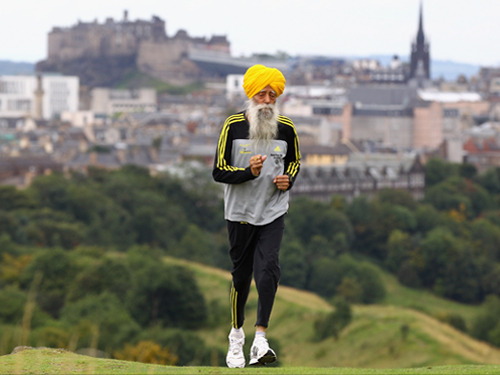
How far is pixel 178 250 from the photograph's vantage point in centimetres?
5481

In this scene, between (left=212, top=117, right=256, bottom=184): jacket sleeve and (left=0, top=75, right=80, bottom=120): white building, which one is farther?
(left=0, top=75, right=80, bottom=120): white building

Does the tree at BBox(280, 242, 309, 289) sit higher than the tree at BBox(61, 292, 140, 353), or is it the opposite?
the tree at BBox(61, 292, 140, 353)

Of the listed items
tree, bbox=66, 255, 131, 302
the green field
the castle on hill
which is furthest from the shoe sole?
the castle on hill

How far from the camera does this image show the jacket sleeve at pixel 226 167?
737 centimetres

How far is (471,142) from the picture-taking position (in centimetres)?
10606

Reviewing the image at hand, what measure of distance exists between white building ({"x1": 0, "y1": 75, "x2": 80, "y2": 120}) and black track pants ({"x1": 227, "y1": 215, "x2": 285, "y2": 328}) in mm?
134782

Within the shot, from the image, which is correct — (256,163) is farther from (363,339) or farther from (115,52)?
(115,52)

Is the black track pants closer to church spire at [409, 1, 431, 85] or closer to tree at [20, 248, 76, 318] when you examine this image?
tree at [20, 248, 76, 318]

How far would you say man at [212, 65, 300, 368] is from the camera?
743 cm

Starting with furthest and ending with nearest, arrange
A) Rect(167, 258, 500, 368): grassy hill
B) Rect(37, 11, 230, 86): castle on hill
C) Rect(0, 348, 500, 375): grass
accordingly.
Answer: Rect(37, 11, 230, 86): castle on hill → Rect(167, 258, 500, 368): grassy hill → Rect(0, 348, 500, 375): grass

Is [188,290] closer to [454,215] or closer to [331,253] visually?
[331,253]

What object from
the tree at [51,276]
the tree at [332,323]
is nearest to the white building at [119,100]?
the tree at [51,276]

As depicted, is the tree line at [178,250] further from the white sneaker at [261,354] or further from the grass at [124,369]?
the grass at [124,369]

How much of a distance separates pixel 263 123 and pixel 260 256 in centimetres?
70
